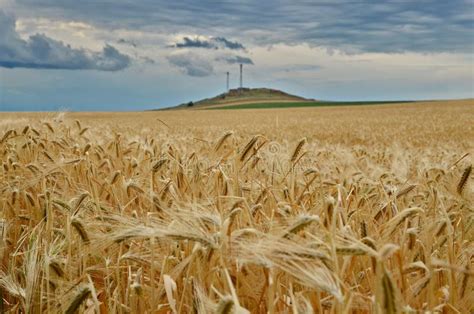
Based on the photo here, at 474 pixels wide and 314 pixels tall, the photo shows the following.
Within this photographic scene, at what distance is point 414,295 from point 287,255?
24.9 inches

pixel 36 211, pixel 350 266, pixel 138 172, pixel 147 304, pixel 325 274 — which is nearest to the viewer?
pixel 325 274

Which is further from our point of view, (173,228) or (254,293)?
(254,293)

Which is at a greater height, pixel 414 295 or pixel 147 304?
pixel 414 295

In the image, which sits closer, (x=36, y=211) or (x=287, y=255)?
(x=287, y=255)

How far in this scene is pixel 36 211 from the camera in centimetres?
328

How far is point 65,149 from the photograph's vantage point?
518 cm

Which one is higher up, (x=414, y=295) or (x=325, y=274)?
(x=325, y=274)

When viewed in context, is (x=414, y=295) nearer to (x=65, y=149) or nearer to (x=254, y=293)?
(x=254, y=293)

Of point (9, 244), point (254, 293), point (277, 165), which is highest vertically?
point (277, 165)

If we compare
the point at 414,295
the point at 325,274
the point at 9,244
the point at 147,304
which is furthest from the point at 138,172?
the point at 325,274

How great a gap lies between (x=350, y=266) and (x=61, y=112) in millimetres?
5178

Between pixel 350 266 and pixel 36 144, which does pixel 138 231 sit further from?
pixel 36 144

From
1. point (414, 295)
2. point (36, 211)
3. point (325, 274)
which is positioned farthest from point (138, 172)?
point (325, 274)

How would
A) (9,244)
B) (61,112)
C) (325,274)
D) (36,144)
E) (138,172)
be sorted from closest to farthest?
(325,274) < (9,244) < (138,172) < (36,144) < (61,112)
